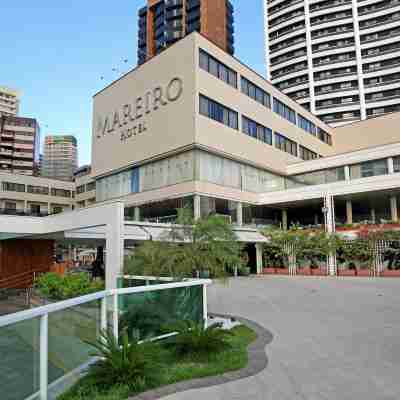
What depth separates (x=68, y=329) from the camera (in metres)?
4.98

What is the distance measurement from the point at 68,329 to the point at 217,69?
27.5m

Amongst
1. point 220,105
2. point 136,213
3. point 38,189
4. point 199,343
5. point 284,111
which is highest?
point 284,111

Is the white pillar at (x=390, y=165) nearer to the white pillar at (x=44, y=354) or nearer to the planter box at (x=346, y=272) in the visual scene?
the planter box at (x=346, y=272)

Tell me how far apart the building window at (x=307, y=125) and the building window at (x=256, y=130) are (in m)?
8.64

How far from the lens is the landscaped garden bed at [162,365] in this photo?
4895 millimetres

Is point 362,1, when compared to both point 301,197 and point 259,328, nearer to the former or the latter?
point 301,197

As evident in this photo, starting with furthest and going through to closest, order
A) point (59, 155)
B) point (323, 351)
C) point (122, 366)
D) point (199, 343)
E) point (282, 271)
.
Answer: point (59, 155) → point (282, 271) → point (323, 351) → point (199, 343) → point (122, 366)

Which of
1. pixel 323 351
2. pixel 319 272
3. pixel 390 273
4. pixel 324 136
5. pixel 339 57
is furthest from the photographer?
pixel 339 57

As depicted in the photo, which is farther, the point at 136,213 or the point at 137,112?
the point at 137,112

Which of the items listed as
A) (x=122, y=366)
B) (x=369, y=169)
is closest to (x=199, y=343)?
(x=122, y=366)

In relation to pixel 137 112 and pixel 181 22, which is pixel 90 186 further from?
pixel 181 22

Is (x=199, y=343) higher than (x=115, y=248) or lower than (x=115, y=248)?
lower

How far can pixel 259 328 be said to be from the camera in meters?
8.93

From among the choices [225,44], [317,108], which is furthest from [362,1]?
[225,44]
